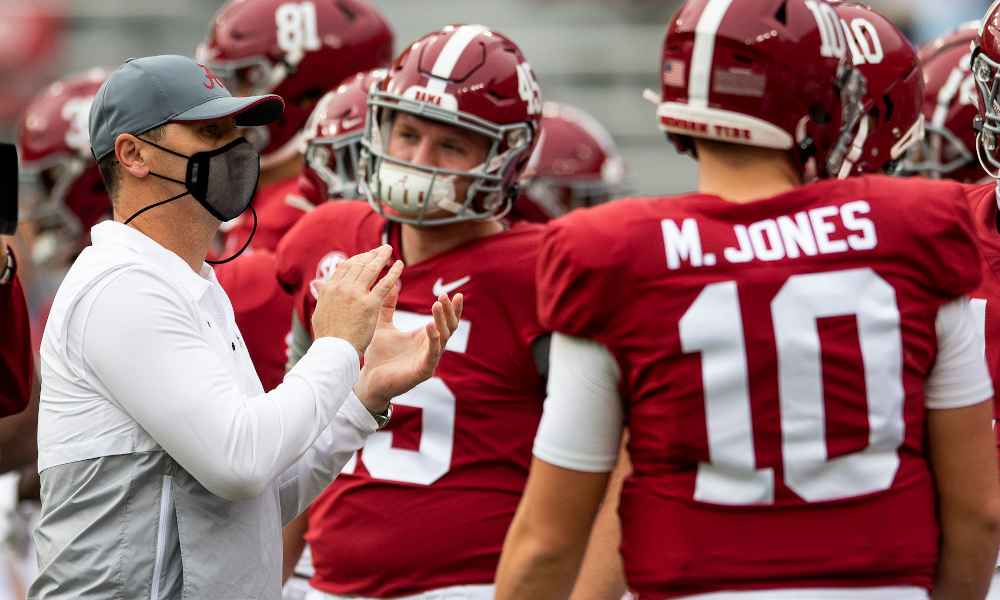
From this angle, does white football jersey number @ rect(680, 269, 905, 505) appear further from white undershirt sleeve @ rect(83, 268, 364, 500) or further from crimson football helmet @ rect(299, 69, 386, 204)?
crimson football helmet @ rect(299, 69, 386, 204)

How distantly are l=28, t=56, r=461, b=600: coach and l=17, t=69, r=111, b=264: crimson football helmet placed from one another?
Result: 3.05m

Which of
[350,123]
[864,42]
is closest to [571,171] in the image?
[350,123]

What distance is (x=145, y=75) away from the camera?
2064mm

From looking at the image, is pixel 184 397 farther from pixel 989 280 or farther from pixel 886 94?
pixel 886 94

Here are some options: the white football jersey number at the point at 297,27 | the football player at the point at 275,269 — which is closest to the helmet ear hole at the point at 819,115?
the football player at the point at 275,269

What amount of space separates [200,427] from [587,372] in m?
0.65

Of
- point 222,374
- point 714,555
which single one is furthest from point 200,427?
point 714,555

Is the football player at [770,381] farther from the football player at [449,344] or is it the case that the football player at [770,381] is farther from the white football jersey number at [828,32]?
the football player at [449,344]

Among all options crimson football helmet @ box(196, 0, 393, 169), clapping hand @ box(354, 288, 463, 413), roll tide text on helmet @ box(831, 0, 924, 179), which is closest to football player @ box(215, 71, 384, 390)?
crimson football helmet @ box(196, 0, 393, 169)

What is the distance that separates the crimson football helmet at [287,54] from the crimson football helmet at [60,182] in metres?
0.73

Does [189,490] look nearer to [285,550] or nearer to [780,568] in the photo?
[780,568]

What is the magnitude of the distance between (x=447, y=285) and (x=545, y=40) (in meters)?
15.8

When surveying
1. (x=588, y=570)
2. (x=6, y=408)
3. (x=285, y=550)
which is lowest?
(x=285, y=550)

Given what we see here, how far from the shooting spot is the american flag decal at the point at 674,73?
2014 mm
